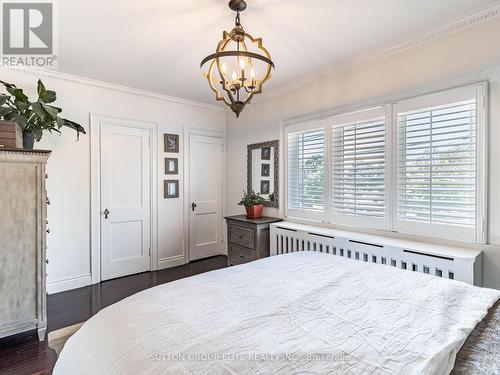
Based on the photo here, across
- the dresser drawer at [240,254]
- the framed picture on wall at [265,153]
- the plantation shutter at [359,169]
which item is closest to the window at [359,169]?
the plantation shutter at [359,169]

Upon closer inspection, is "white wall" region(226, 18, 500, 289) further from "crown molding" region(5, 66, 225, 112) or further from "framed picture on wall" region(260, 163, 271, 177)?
"crown molding" region(5, 66, 225, 112)

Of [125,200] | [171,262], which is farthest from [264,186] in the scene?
[125,200]

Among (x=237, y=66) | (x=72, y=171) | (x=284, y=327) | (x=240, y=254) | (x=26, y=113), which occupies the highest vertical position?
(x=237, y=66)

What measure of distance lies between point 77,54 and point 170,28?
117 cm

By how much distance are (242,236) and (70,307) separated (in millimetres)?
2050

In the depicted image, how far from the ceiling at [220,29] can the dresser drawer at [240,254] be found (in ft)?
7.42

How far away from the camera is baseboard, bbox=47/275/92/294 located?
3.32 meters

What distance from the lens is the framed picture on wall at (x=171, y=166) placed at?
13.9 feet

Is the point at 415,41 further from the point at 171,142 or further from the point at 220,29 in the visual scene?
the point at 171,142

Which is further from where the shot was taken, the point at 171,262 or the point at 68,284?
the point at 171,262

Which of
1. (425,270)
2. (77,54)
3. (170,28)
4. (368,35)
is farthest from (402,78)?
(77,54)

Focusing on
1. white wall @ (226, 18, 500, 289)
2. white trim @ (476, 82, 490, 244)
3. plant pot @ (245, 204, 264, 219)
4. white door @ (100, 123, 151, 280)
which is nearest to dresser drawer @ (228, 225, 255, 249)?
plant pot @ (245, 204, 264, 219)

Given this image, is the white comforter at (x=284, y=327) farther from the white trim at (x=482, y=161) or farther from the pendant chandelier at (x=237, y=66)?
the pendant chandelier at (x=237, y=66)

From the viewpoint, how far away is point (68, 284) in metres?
3.44
